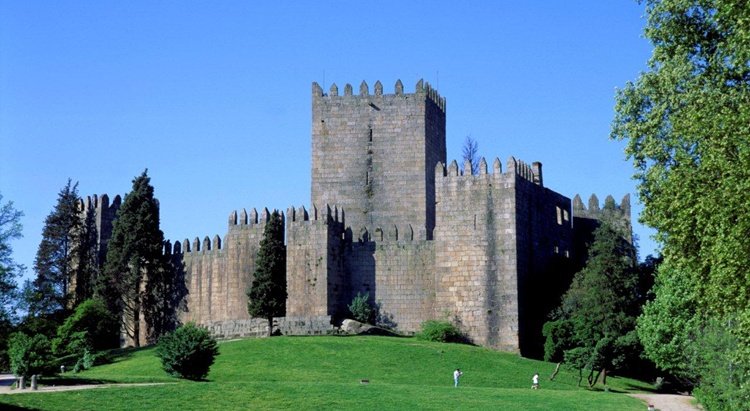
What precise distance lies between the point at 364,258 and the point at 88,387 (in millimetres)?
22173

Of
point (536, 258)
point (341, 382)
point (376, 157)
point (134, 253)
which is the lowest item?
point (341, 382)

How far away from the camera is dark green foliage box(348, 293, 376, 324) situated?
56062 millimetres

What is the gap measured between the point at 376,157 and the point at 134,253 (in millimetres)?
14206

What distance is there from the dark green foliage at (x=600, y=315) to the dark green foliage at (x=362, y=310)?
8.70 m

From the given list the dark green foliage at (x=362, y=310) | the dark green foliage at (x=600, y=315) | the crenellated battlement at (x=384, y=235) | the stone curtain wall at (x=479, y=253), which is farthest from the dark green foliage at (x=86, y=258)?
the dark green foliage at (x=600, y=315)

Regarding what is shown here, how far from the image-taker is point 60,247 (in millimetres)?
69938

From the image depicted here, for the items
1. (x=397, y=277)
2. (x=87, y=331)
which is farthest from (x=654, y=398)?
(x=87, y=331)

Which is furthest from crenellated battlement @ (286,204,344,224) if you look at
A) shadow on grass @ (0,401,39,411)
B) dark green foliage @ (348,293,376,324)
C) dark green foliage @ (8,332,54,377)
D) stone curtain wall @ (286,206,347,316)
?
shadow on grass @ (0,401,39,411)

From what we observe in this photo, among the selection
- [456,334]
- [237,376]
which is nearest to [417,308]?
[456,334]

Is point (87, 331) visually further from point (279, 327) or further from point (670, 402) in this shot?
point (670, 402)

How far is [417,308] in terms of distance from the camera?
56.3 meters

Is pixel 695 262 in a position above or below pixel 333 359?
above

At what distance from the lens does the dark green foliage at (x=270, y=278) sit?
5641 cm

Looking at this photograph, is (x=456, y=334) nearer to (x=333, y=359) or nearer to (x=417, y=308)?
(x=417, y=308)
